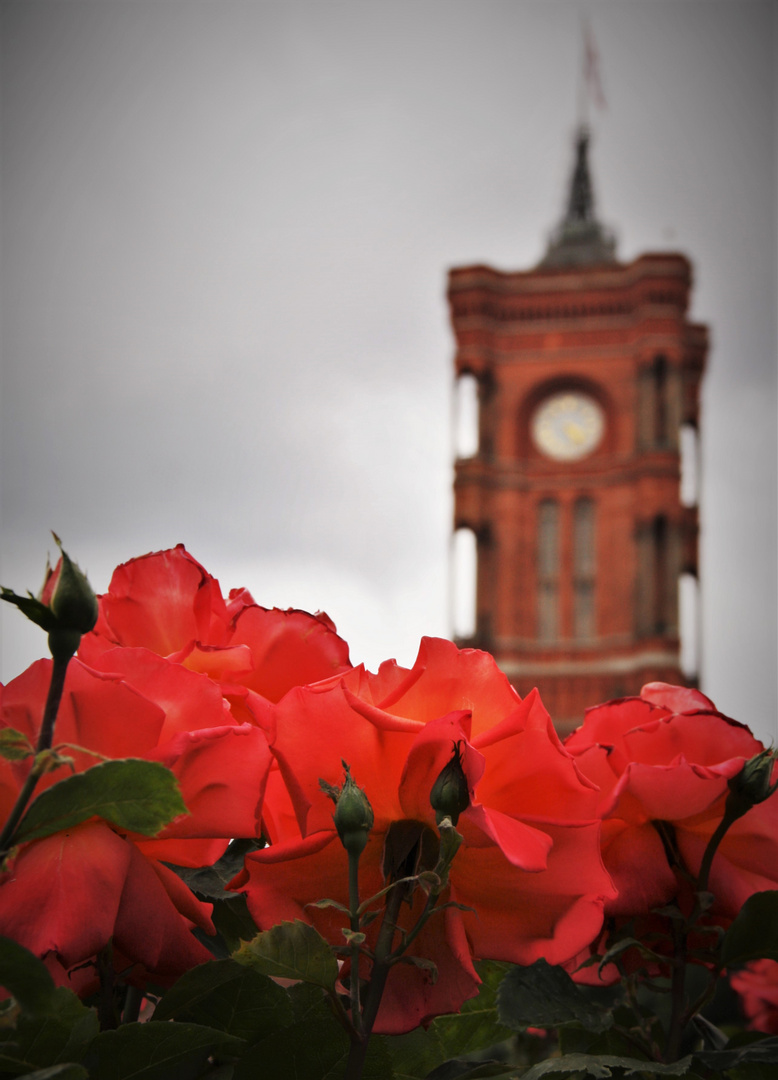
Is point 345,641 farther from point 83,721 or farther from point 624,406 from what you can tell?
point 624,406

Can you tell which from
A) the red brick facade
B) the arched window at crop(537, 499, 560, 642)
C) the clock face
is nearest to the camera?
the red brick facade

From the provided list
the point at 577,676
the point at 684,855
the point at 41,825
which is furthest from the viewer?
the point at 577,676

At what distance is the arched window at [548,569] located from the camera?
48.2 ft

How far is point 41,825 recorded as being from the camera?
0.22m

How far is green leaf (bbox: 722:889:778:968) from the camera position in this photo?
0.30 metres

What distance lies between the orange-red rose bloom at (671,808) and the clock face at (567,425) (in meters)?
15.0

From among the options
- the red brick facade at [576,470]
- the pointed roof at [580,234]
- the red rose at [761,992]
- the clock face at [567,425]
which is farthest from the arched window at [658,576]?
the red rose at [761,992]

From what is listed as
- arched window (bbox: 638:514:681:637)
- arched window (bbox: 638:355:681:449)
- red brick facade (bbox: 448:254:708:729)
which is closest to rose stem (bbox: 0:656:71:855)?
red brick facade (bbox: 448:254:708:729)

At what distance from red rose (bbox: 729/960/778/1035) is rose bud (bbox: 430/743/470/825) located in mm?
564

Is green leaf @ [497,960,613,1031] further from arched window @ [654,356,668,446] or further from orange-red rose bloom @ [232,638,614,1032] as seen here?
arched window @ [654,356,668,446]

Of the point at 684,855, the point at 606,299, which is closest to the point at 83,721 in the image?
the point at 684,855

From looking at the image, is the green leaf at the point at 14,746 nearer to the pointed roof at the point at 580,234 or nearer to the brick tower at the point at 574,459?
the brick tower at the point at 574,459

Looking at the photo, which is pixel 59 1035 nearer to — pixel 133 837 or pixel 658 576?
pixel 133 837

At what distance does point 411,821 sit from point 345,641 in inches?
2.6
